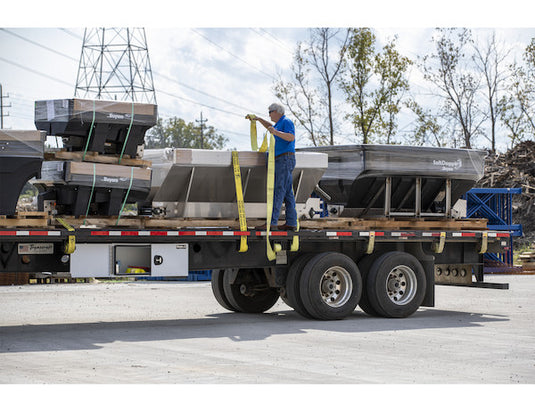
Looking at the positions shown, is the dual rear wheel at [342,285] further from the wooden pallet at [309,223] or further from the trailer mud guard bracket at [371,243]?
the wooden pallet at [309,223]

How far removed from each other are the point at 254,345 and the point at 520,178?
103ft

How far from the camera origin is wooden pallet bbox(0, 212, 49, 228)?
11031 millimetres

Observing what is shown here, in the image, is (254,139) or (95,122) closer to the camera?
(95,122)

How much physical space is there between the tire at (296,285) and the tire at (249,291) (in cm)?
122

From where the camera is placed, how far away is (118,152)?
12047mm

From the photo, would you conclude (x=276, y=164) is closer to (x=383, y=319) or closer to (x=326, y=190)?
(x=326, y=190)

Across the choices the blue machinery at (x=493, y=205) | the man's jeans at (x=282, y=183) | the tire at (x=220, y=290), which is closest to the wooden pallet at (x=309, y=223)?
the man's jeans at (x=282, y=183)

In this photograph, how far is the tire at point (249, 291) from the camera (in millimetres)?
14648

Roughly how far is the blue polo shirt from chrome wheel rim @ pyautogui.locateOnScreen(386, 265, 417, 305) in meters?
3.05

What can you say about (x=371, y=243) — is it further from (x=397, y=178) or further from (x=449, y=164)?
(x=449, y=164)

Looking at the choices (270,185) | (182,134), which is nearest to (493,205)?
(270,185)

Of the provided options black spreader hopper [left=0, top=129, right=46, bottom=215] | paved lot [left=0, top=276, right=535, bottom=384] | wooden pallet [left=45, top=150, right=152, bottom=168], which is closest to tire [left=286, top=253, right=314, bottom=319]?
paved lot [left=0, top=276, right=535, bottom=384]

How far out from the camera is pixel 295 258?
13.7 m

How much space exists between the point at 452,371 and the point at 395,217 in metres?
6.78
